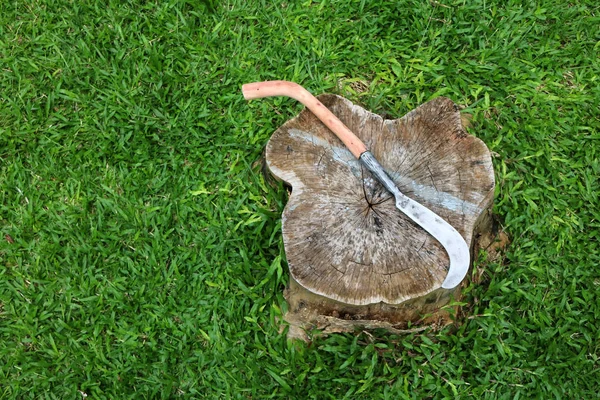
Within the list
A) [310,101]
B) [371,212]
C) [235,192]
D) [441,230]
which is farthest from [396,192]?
[235,192]

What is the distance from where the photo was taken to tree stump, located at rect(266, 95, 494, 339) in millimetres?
2381

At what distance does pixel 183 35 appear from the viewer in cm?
350

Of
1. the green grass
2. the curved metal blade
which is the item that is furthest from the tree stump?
the green grass

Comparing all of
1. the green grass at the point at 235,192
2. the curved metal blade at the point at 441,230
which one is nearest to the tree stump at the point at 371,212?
the curved metal blade at the point at 441,230

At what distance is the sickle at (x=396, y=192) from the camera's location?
237 cm

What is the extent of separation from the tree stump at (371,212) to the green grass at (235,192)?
262mm

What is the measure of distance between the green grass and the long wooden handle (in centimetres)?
68

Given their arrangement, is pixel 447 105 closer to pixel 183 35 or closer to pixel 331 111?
pixel 331 111

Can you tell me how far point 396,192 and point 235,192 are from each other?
3.62 feet

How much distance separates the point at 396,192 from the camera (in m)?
2.40

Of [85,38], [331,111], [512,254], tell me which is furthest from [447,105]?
[85,38]

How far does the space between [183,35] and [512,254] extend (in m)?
2.42

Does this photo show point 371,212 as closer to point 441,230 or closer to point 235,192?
point 441,230

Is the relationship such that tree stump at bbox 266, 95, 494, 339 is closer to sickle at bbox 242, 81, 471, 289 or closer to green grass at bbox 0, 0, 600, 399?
sickle at bbox 242, 81, 471, 289
